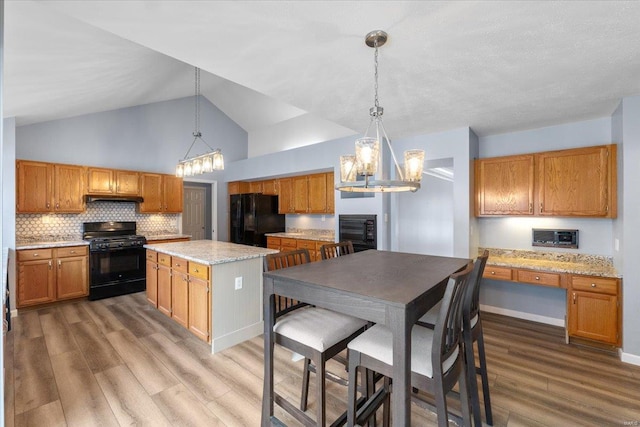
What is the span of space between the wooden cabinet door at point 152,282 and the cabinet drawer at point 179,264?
588 millimetres

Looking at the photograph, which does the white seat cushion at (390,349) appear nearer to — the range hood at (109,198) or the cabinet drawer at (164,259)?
the cabinet drawer at (164,259)

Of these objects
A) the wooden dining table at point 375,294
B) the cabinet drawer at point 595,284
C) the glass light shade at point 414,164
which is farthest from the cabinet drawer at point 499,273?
the glass light shade at point 414,164

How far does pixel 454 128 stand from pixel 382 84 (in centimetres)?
159

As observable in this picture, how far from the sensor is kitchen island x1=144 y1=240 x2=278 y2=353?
2893mm

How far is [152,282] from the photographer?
4004mm

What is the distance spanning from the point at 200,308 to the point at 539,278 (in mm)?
3611

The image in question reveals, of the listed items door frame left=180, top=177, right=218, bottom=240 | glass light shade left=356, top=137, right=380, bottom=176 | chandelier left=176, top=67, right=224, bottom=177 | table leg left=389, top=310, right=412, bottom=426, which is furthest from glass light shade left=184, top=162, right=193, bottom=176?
table leg left=389, top=310, right=412, bottom=426

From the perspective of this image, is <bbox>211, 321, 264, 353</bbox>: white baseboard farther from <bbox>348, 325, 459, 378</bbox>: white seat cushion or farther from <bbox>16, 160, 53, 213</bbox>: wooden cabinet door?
<bbox>16, 160, 53, 213</bbox>: wooden cabinet door

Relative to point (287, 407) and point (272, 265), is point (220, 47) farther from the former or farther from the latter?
point (287, 407)

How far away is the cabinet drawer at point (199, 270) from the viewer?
9.49 ft

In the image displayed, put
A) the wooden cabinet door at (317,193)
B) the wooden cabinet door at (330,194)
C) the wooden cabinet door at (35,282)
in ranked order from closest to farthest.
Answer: the wooden cabinet door at (35,282) < the wooden cabinet door at (330,194) < the wooden cabinet door at (317,193)

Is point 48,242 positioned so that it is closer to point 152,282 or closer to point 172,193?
point 152,282

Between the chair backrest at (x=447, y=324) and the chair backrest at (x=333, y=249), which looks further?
the chair backrest at (x=333, y=249)

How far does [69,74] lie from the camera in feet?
9.76
